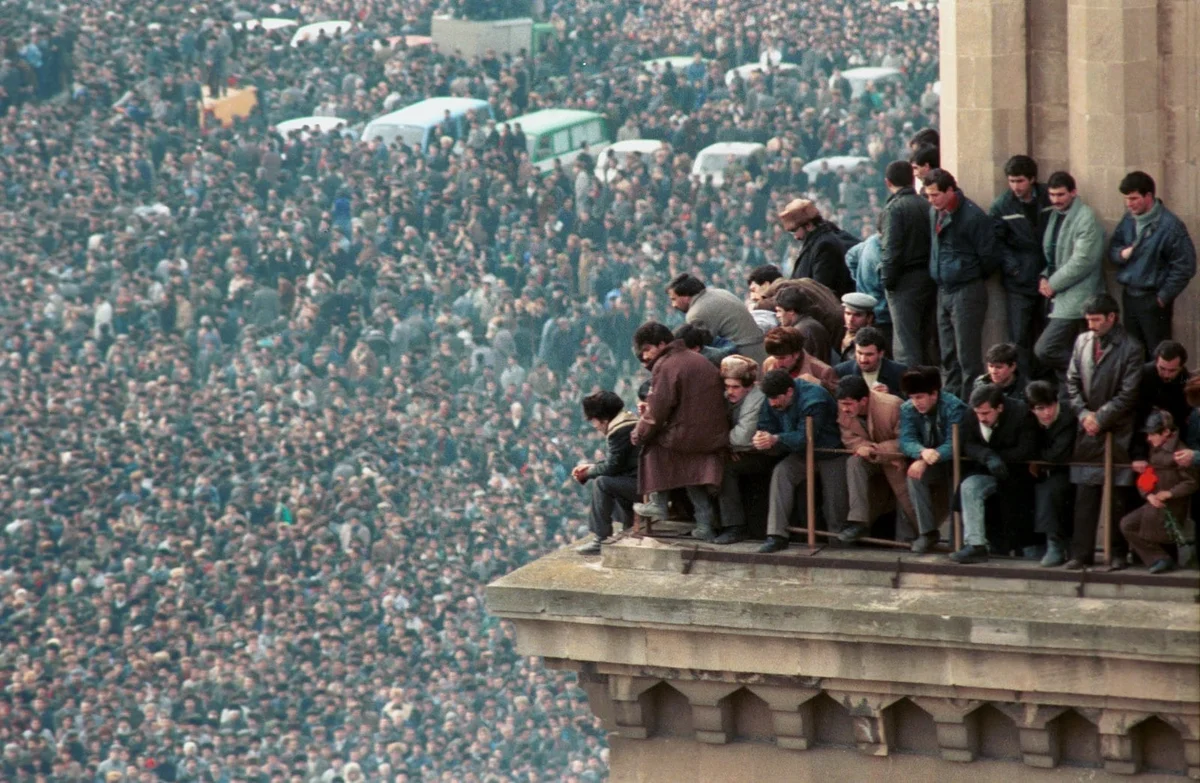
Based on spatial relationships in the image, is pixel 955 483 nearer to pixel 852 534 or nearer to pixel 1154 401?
pixel 852 534

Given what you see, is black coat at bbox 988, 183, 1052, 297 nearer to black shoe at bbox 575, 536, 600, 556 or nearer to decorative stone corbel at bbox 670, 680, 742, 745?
black shoe at bbox 575, 536, 600, 556

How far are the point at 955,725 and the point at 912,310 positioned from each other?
3336 millimetres

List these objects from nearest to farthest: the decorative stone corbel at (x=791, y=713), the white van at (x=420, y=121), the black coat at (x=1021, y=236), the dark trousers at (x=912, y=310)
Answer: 1. the decorative stone corbel at (x=791, y=713)
2. the black coat at (x=1021, y=236)
3. the dark trousers at (x=912, y=310)
4. the white van at (x=420, y=121)

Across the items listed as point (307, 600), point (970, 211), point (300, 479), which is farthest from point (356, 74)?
point (970, 211)

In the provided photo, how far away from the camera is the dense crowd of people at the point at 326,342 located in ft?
134

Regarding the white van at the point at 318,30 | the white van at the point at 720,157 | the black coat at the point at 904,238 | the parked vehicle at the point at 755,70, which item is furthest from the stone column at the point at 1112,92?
the white van at the point at 318,30

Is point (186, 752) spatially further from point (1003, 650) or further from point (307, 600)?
point (1003, 650)

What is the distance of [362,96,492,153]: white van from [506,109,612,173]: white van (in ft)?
4.11

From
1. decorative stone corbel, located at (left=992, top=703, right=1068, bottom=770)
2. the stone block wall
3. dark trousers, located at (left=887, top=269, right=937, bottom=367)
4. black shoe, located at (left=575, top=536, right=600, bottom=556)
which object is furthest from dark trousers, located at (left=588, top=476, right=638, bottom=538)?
decorative stone corbel, located at (left=992, top=703, right=1068, bottom=770)

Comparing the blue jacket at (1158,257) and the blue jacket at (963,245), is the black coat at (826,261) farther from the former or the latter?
the blue jacket at (1158,257)

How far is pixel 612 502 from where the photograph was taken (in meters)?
18.4

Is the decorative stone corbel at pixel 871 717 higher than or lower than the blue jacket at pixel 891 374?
lower

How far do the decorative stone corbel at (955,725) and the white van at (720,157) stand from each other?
146 feet

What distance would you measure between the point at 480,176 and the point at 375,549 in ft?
64.9
